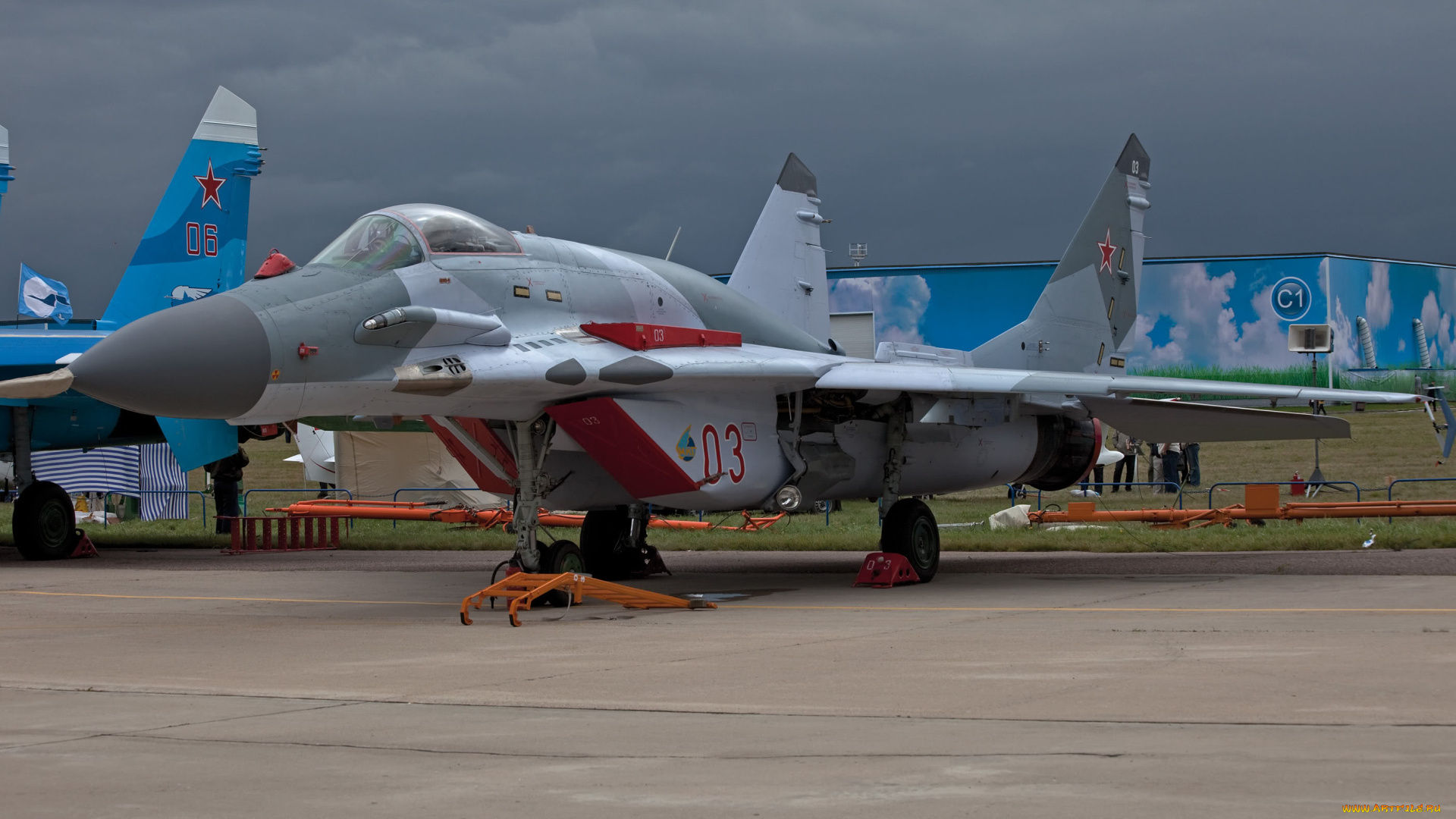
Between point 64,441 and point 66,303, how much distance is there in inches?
376

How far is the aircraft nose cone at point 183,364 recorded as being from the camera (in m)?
8.82

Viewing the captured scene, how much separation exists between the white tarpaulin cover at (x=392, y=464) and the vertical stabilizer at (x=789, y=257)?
45.8 feet

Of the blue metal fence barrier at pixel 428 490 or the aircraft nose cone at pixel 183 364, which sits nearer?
the aircraft nose cone at pixel 183 364

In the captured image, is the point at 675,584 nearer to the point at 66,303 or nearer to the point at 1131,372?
the point at 66,303

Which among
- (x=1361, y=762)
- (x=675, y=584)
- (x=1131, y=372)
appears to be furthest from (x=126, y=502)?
(x=1131, y=372)

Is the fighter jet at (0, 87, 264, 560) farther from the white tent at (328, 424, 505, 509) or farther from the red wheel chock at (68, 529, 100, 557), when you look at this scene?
the white tent at (328, 424, 505, 509)

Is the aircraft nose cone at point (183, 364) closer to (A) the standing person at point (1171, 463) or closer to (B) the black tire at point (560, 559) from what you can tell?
(B) the black tire at point (560, 559)

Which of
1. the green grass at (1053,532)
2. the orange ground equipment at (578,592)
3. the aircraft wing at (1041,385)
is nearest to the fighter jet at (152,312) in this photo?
the green grass at (1053,532)

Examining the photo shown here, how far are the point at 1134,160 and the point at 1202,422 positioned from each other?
4073 mm

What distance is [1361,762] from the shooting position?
438 cm

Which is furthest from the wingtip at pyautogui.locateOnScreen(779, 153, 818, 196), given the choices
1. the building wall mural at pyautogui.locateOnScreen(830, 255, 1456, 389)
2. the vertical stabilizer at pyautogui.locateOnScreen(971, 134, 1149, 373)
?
the building wall mural at pyautogui.locateOnScreen(830, 255, 1456, 389)

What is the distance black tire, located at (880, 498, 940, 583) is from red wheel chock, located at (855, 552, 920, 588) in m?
0.19

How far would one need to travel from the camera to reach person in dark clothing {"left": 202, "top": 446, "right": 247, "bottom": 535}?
2044 cm

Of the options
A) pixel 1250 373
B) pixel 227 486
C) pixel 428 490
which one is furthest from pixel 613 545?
pixel 1250 373
